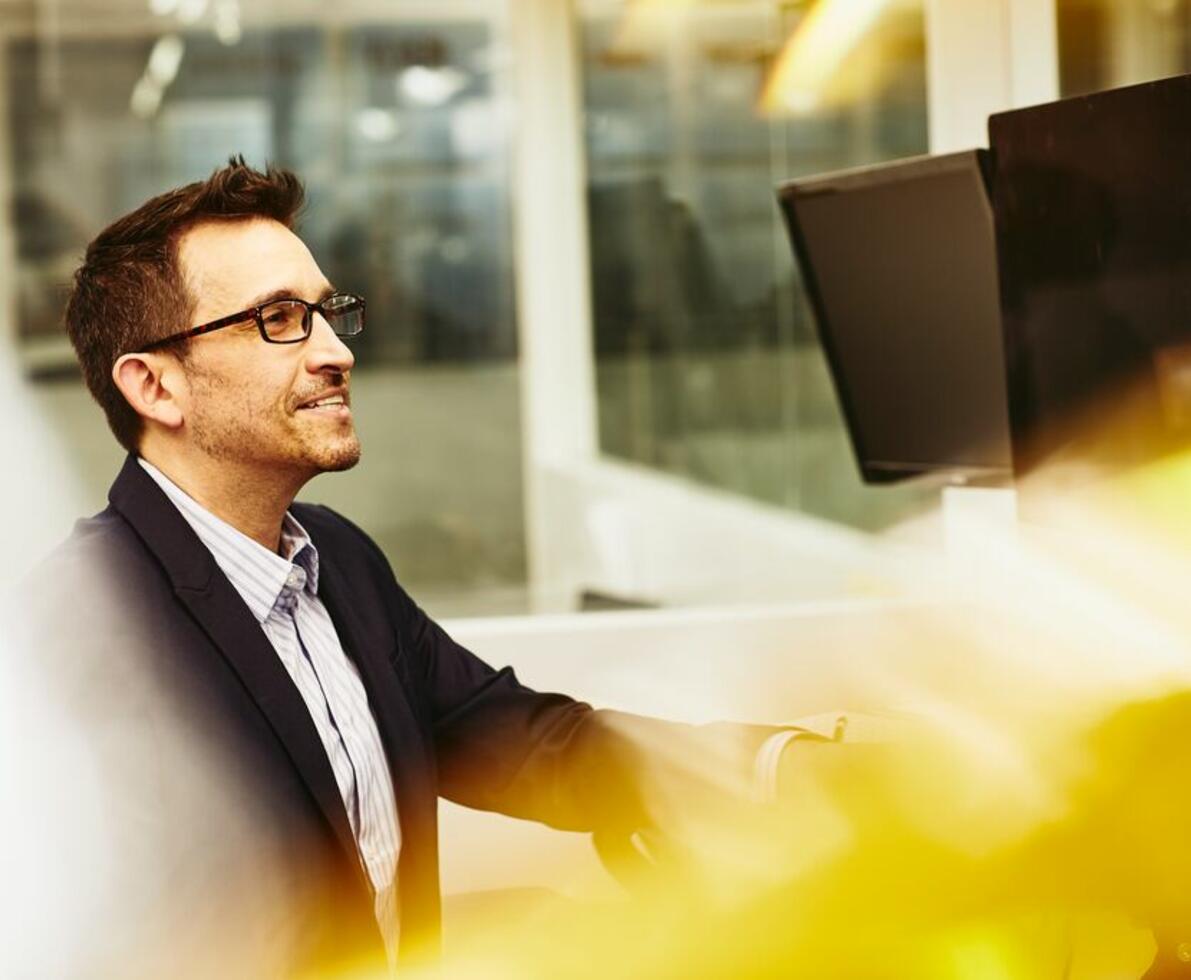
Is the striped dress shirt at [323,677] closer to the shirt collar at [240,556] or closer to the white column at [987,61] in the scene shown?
the shirt collar at [240,556]

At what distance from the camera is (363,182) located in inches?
223

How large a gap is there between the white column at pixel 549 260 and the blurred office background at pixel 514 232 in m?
0.01

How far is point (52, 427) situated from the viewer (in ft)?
17.5

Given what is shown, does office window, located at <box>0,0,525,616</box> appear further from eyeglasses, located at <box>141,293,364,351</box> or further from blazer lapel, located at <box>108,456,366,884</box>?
blazer lapel, located at <box>108,456,366,884</box>

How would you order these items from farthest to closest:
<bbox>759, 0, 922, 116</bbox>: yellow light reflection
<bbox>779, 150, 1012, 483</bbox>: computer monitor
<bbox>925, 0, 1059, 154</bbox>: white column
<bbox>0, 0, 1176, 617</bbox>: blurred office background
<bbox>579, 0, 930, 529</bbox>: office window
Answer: <bbox>0, 0, 1176, 617</bbox>: blurred office background
<bbox>579, 0, 930, 529</bbox>: office window
<bbox>759, 0, 922, 116</bbox>: yellow light reflection
<bbox>925, 0, 1059, 154</bbox>: white column
<bbox>779, 150, 1012, 483</bbox>: computer monitor

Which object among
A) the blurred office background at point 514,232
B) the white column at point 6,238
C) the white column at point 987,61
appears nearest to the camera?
the white column at point 987,61

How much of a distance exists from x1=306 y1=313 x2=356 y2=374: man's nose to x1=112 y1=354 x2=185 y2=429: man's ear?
149 millimetres

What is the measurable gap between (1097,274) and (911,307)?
36 cm

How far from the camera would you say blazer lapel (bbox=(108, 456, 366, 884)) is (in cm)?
157

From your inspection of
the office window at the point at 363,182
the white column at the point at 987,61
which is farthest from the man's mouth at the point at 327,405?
the office window at the point at 363,182

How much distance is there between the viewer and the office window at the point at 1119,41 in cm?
306

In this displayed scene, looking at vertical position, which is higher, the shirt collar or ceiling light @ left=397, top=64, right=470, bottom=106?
ceiling light @ left=397, top=64, right=470, bottom=106

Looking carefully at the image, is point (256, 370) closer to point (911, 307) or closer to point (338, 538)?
point (338, 538)

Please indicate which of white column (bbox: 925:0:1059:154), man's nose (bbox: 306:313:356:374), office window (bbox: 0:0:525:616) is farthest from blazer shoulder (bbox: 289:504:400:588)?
office window (bbox: 0:0:525:616)
